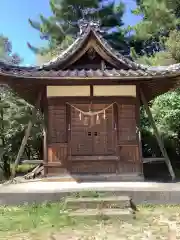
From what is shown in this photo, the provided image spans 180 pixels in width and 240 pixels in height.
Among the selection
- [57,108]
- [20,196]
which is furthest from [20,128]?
[20,196]

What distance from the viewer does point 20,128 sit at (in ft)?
60.8

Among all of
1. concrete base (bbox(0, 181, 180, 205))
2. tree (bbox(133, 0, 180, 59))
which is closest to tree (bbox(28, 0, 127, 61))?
tree (bbox(133, 0, 180, 59))

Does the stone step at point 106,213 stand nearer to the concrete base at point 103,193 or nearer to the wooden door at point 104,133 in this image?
the concrete base at point 103,193

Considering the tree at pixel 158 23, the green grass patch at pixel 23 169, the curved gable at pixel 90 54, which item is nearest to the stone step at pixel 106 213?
the curved gable at pixel 90 54

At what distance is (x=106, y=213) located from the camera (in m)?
6.95

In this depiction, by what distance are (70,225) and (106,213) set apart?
908 millimetres

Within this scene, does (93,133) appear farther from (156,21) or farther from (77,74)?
(156,21)

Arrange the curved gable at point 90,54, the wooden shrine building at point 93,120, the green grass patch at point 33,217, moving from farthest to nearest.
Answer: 1. the curved gable at point 90,54
2. the wooden shrine building at point 93,120
3. the green grass patch at point 33,217

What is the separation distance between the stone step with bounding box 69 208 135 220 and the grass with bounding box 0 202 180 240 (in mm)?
107

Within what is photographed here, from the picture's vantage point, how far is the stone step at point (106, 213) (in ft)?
22.5

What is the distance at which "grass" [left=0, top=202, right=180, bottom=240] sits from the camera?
5887 millimetres

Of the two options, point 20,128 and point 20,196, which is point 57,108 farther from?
point 20,128

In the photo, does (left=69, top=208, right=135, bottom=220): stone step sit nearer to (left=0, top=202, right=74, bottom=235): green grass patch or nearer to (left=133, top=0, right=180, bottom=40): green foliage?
(left=0, top=202, right=74, bottom=235): green grass patch

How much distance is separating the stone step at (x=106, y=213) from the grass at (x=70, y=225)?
107mm
